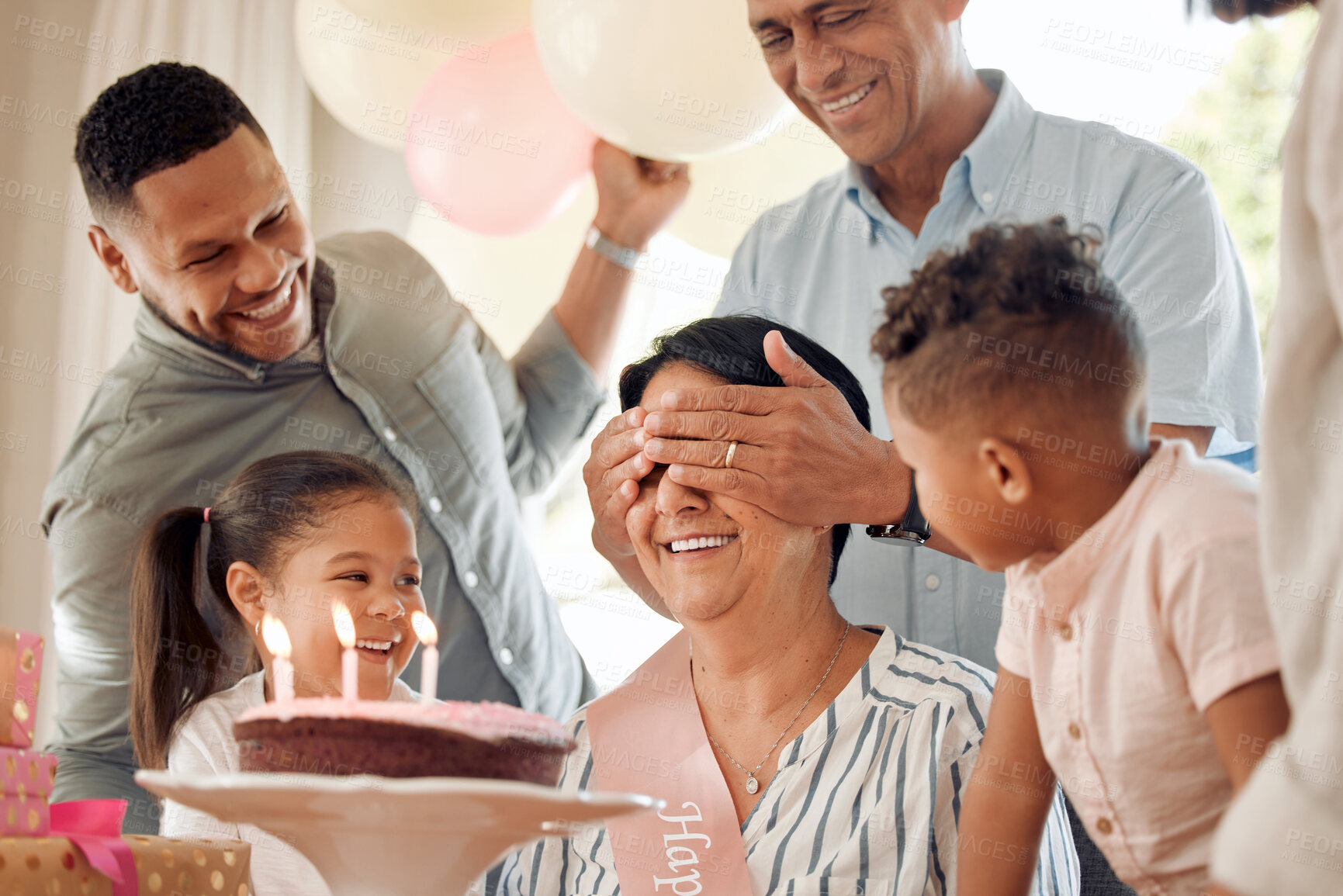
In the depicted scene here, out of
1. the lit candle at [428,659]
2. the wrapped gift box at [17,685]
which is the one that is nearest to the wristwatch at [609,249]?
the lit candle at [428,659]

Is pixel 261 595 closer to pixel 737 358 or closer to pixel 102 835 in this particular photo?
pixel 102 835

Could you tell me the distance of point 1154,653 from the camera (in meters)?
0.76

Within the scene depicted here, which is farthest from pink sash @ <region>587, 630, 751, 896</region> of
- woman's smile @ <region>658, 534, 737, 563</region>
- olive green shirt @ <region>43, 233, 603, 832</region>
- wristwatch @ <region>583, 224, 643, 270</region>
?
wristwatch @ <region>583, 224, 643, 270</region>

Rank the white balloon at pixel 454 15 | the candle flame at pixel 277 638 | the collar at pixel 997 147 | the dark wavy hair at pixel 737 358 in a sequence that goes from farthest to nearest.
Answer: the white balloon at pixel 454 15 → the collar at pixel 997 147 → the dark wavy hair at pixel 737 358 → the candle flame at pixel 277 638

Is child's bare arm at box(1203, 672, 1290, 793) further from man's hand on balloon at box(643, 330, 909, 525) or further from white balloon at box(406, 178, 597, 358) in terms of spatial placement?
white balloon at box(406, 178, 597, 358)

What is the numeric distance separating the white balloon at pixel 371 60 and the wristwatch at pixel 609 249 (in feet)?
1.09

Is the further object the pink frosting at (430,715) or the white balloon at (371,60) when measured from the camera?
the white balloon at (371,60)

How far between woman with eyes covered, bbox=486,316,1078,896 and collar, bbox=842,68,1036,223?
0.39 m

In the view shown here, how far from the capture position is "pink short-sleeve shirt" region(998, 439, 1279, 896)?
721 millimetres

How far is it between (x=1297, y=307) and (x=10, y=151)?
2.07m

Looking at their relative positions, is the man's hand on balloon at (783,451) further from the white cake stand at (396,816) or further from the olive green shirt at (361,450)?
the olive green shirt at (361,450)

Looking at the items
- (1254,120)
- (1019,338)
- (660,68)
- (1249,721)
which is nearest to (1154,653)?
(1249,721)

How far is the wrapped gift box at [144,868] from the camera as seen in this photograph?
2.75 feet

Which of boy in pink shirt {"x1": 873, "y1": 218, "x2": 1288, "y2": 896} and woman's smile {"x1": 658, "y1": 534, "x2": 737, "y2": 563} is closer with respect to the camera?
boy in pink shirt {"x1": 873, "y1": 218, "x2": 1288, "y2": 896}
